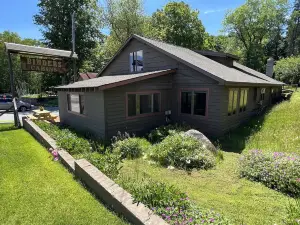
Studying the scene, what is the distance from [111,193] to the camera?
3688 mm

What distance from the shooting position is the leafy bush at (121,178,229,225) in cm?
297

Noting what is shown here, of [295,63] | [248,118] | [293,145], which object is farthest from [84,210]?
[295,63]

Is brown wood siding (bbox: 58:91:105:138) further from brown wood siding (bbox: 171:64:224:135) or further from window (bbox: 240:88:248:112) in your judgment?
window (bbox: 240:88:248:112)

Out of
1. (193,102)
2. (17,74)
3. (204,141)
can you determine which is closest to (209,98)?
(193,102)

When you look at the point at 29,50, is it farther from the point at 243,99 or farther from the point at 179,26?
the point at 179,26

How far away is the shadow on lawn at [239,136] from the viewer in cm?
810

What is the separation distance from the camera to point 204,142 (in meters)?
6.61

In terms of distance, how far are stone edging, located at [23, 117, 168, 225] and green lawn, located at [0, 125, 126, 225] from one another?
0.50 ft

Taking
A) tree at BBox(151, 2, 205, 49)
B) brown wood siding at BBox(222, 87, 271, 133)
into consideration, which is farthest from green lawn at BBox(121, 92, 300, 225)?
tree at BBox(151, 2, 205, 49)

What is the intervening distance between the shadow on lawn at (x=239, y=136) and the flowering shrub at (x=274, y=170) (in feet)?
7.61

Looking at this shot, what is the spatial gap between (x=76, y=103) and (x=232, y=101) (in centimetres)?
806

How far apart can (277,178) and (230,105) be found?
519cm

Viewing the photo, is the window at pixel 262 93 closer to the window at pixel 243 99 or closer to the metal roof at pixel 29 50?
the window at pixel 243 99

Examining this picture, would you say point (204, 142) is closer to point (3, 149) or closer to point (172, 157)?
point (172, 157)
